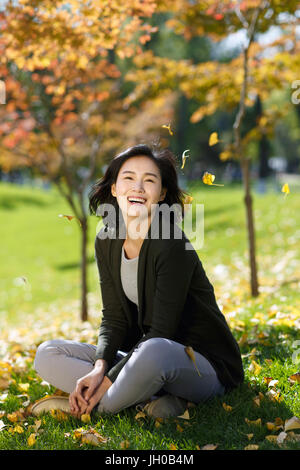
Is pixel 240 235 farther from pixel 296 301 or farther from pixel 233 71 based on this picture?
pixel 296 301

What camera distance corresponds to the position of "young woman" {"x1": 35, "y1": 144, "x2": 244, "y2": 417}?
2474 mm

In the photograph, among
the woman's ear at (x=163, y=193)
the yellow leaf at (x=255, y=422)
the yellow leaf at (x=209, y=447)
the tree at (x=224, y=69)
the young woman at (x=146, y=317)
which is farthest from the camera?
the tree at (x=224, y=69)

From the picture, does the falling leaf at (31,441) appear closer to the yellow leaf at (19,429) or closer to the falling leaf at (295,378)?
the yellow leaf at (19,429)

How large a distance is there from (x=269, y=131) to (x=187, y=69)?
4.43ft

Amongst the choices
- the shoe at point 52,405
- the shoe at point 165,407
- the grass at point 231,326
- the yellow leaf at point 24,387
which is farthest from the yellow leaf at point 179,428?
the yellow leaf at point 24,387

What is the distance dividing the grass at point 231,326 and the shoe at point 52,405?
0.23ft

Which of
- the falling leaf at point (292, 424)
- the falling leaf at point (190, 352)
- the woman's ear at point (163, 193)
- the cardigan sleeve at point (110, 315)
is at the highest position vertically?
the woman's ear at point (163, 193)

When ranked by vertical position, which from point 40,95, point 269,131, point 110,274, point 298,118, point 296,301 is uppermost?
point 298,118

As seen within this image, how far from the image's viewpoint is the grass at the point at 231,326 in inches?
93.6

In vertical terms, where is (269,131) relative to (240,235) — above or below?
above

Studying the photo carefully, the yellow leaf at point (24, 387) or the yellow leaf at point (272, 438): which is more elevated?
the yellow leaf at point (272, 438)

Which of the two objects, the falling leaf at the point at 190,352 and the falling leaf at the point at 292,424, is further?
the falling leaf at the point at 190,352

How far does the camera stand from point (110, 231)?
9.54 ft
